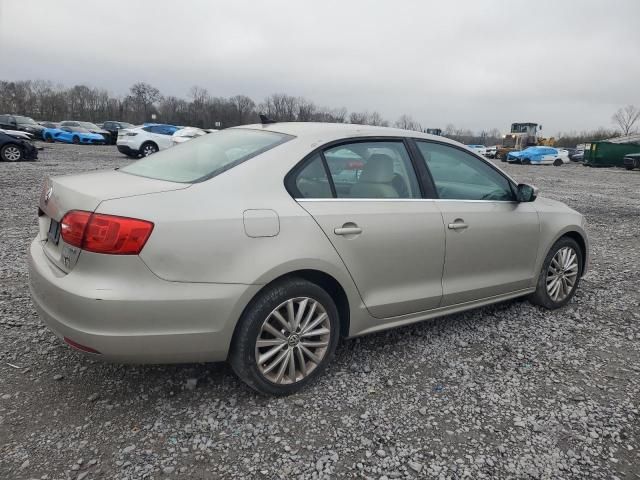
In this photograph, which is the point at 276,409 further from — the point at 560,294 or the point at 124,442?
the point at 560,294

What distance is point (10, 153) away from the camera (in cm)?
1482

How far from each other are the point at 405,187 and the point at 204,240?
1.52 meters

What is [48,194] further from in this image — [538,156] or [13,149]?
[538,156]

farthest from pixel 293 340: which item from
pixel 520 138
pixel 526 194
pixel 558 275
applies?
pixel 520 138

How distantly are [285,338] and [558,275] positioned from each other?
2.85 meters

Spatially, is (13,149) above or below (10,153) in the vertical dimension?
above

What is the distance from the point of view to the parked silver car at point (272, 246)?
7.45 ft

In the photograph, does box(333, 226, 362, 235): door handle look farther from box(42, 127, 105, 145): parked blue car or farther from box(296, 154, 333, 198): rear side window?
box(42, 127, 105, 145): parked blue car

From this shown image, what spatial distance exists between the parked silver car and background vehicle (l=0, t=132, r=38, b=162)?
47.4ft

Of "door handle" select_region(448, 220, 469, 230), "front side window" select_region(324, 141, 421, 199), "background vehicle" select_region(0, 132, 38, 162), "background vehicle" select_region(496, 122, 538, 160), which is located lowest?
"background vehicle" select_region(0, 132, 38, 162)

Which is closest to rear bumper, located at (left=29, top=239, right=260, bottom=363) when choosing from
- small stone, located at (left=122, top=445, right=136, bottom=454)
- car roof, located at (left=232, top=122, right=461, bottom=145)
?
small stone, located at (left=122, top=445, right=136, bottom=454)

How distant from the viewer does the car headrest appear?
10.2 ft

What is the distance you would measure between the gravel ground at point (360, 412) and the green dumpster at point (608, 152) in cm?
3497

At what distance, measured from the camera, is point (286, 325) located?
105 inches
